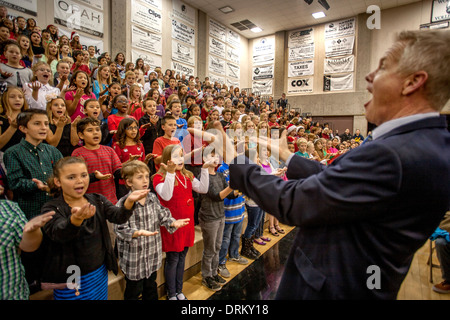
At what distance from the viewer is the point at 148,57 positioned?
9.67 metres

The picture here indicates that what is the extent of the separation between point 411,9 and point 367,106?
14.3m

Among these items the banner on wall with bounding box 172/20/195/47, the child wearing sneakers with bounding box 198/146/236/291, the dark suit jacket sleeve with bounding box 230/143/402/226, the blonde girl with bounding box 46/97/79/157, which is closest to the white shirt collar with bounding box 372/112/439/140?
the dark suit jacket sleeve with bounding box 230/143/402/226

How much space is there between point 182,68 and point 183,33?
156cm

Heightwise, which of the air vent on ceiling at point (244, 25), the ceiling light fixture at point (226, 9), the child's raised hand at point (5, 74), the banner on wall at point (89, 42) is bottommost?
the child's raised hand at point (5, 74)

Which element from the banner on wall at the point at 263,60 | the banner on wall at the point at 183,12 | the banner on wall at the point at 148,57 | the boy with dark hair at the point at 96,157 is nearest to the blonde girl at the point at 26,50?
the boy with dark hair at the point at 96,157

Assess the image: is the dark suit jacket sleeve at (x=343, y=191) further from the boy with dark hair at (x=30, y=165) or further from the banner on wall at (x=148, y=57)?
the banner on wall at (x=148, y=57)

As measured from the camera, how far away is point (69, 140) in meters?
2.80

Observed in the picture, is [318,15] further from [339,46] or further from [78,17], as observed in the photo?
[78,17]

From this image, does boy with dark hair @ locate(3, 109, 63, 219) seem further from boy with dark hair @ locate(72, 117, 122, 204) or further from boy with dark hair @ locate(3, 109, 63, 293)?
boy with dark hair @ locate(72, 117, 122, 204)

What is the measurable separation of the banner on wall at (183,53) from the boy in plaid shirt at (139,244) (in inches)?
389

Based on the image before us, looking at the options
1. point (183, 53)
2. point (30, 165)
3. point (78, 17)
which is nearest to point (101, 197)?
point (30, 165)

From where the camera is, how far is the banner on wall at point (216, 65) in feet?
41.6

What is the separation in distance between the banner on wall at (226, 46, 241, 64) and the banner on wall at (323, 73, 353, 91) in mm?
5042

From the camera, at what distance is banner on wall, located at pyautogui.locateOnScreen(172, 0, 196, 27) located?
1066 cm
